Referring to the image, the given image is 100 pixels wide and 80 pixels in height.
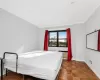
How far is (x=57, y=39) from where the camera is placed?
15.8 ft

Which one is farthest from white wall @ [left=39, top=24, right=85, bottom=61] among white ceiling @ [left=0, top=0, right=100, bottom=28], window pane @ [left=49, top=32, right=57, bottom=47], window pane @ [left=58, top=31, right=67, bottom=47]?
white ceiling @ [left=0, top=0, right=100, bottom=28]

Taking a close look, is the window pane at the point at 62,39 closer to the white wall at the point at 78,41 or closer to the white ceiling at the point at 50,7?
the white wall at the point at 78,41

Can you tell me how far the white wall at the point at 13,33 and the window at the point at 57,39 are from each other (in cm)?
177

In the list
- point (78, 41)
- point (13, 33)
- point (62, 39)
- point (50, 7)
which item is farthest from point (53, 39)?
point (50, 7)

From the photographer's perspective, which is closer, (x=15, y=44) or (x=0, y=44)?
(x=0, y=44)

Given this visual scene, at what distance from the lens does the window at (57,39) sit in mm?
4692

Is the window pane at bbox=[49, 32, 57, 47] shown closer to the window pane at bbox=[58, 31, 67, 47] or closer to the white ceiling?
the window pane at bbox=[58, 31, 67, 47]

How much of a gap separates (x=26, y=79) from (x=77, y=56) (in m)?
3.15

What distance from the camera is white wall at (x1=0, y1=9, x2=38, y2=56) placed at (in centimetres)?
239

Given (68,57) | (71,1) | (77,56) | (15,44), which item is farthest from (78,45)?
(15,44)

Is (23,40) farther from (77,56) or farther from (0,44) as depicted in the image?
(77,56)

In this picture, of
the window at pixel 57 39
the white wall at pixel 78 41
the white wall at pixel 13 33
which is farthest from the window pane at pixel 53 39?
the white wall at pixel 13 33

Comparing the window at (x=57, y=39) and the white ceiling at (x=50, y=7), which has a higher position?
the white ceiling at (x=50, y=7)

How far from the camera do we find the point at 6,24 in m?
2.52
